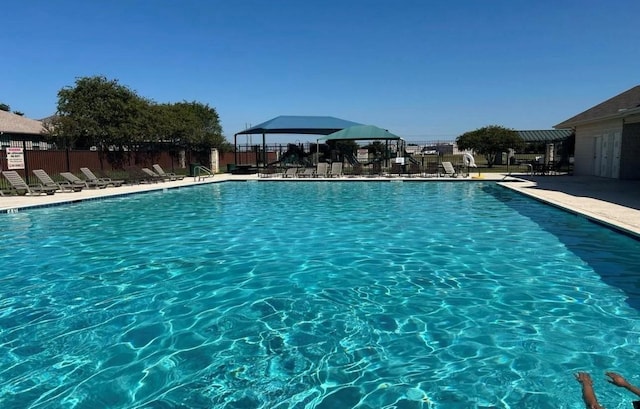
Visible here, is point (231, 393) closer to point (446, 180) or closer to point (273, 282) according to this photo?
point (273, 282)

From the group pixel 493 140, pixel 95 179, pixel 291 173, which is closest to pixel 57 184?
pixel 95 179

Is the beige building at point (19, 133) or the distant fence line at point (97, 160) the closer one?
the distant fence line at point (97, 160)

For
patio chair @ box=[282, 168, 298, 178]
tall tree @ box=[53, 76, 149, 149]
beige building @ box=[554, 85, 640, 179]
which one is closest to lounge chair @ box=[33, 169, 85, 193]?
tall tree @ box=[53, 76, 149, 149]

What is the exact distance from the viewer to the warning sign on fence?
1744 centimetres

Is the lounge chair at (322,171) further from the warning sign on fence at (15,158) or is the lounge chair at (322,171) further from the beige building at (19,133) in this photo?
the beige building at (19,133)

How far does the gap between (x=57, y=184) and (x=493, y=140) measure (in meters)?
26.5

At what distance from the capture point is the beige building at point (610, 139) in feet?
56.3

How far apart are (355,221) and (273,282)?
16.4 feet

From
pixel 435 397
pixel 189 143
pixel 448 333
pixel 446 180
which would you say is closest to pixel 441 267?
pixel 448 333

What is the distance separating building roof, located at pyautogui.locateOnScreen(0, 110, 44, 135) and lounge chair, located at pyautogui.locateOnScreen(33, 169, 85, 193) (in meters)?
11.5

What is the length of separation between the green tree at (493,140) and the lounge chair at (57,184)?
25610 mm

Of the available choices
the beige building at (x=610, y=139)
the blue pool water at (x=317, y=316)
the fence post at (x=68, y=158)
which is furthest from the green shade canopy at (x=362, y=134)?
the blue pool water at (x=317, y=316)

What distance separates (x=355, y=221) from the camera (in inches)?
429

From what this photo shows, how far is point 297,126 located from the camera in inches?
1038
